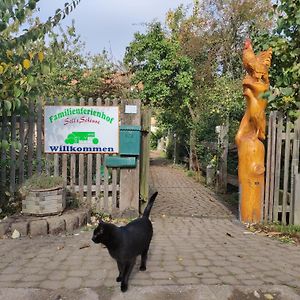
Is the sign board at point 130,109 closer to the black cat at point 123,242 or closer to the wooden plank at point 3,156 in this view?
the wooden plank at point 3,156

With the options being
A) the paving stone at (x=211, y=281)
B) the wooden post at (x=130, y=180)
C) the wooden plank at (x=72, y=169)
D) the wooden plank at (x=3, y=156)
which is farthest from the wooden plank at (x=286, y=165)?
the wooden plank at (x=3, y=156)

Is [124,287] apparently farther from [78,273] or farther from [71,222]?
[71,222]

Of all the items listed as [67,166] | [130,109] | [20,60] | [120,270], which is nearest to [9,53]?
[20,60]

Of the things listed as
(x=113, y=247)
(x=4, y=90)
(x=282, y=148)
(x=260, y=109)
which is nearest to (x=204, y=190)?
(x=282, y=148)

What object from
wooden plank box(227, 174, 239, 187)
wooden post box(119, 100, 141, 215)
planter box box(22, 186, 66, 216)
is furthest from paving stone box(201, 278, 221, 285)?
wooden plank box(227, 174, 239, 187)

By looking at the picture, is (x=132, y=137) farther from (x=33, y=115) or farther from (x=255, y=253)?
(x=255, y=253)

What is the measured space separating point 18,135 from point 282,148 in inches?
180

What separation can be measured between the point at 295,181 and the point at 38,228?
403 centimetres

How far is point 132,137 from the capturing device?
21.1 ft

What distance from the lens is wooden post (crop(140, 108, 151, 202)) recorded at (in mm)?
6719

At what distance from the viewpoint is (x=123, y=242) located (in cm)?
337

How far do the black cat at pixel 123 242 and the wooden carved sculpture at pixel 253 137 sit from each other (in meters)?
2.96

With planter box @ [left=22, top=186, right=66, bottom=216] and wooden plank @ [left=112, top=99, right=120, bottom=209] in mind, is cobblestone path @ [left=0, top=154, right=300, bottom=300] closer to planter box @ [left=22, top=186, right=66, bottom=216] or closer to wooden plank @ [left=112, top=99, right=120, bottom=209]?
planter box @ [left=22, top=186, right=66, bottom=216]

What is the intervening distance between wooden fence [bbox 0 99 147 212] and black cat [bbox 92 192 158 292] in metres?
2.74
